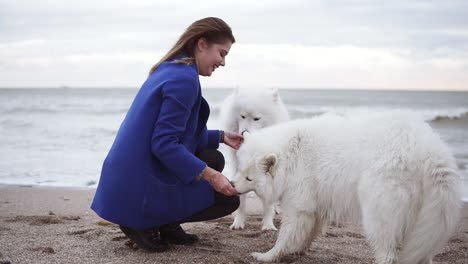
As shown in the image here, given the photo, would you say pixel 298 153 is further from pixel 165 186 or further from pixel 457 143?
pixel 457 143

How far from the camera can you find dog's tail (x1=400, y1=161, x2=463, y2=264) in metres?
2.77

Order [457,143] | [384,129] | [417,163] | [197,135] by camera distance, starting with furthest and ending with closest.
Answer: [457,143] < [197,135] < [384,129] < [417,163]

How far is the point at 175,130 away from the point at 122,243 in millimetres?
1162

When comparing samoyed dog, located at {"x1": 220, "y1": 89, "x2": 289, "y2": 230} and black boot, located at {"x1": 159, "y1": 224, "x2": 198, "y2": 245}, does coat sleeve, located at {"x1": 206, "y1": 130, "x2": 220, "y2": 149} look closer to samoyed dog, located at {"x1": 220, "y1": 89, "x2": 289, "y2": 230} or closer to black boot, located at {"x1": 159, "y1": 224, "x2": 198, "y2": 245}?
black boot, located at {"x1": 159, "y1": 224, "x2": 198, "y2": 245}

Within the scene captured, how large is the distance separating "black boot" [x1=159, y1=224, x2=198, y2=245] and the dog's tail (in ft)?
5.37

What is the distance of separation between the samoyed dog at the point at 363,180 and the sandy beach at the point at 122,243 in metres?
0.33

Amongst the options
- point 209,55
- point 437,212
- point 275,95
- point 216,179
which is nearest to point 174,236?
point 216,179

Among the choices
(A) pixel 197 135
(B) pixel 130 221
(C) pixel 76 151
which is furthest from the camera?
(C) pixel 76 151

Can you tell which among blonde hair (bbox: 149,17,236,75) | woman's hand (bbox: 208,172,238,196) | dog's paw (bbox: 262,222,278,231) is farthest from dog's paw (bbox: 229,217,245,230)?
blonde hair (bbox: 149,17,236,75)

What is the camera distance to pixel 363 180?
116 inches

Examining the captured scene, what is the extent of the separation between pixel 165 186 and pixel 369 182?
4.18 feet

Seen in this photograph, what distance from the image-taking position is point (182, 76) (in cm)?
305

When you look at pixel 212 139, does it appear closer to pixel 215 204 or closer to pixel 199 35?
pixel 215 204

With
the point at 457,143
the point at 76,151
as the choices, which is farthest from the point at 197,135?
the point at 457,143
